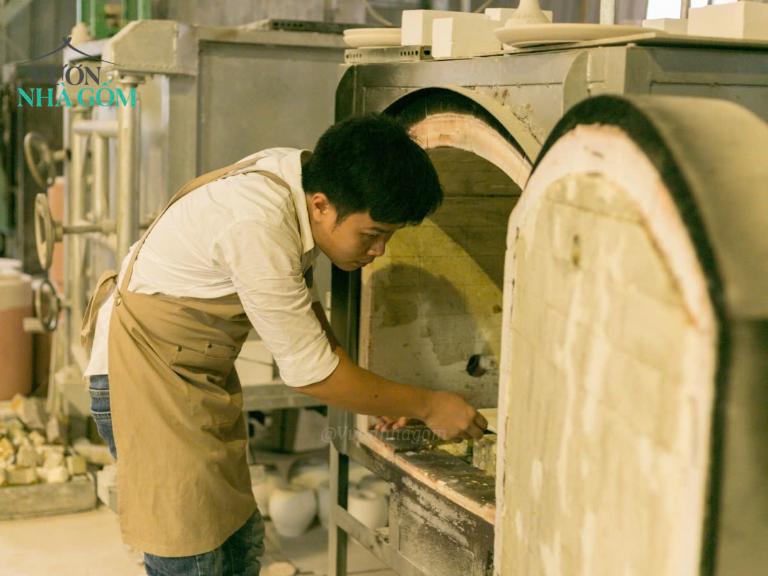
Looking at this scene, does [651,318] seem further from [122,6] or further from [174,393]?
[122,6]

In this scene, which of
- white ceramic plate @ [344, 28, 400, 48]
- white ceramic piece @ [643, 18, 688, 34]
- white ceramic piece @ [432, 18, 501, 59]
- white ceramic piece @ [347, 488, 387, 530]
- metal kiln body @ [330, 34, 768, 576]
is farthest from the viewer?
white ceramic piece @ [347, 488, 387, 530]

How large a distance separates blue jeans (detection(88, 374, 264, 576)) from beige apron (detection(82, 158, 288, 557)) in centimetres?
4

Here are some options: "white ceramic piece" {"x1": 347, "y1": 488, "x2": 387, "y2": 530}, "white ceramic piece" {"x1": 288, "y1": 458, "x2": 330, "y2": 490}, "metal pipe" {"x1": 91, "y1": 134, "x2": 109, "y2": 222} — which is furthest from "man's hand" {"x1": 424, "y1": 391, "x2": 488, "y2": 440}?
"metal pipe" {"x1": 91, "y1": 134, "x2": 109, "y2": 222}

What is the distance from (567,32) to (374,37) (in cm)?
102

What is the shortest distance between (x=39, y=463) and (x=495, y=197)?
8.17ft

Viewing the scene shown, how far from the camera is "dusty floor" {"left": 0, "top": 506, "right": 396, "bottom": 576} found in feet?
12.4

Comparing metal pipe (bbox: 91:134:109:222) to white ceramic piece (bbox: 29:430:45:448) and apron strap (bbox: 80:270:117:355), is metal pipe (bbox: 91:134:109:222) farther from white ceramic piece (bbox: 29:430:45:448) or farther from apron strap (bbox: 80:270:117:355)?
apron strap (bbox: 80:270:117:355)

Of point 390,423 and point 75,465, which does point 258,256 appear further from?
point 75,465

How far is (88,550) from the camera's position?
12.9 feet

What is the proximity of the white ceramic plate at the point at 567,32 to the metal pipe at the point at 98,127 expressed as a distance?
246cm

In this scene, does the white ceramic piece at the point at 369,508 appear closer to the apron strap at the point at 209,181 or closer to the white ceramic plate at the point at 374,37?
the apron strap at the point at 209,181

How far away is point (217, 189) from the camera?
2.26 meters

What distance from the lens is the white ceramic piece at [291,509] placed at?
158 inches

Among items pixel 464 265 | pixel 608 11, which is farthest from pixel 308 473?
pixel 608 11
